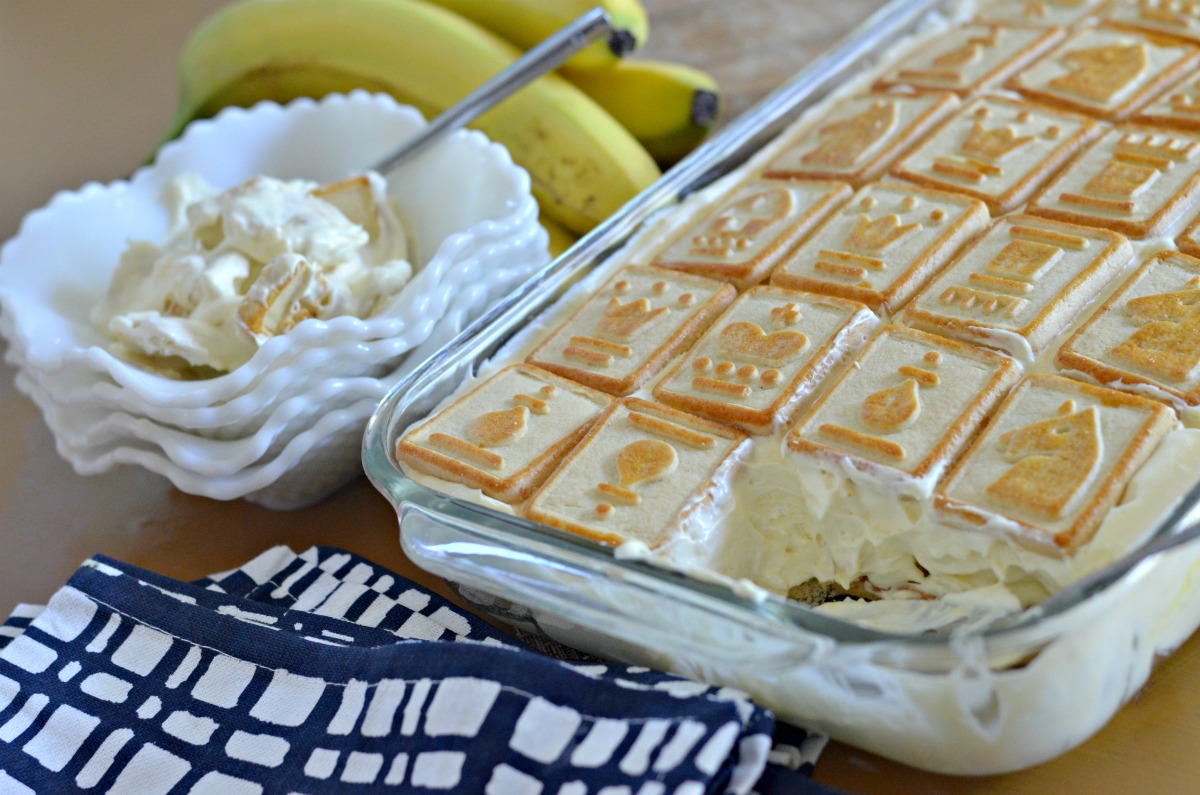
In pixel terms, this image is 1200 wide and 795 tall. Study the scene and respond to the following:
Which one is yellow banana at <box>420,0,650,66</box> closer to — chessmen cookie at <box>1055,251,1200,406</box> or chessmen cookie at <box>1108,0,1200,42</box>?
chessmen cookie at <box>1108,0,1200,42</box>

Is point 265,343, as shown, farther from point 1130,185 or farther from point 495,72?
point 1130,185

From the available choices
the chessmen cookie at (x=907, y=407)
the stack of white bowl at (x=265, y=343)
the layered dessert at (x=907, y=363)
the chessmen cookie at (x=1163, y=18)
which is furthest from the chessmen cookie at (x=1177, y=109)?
the stack of white bowl at (x=265, y=343)

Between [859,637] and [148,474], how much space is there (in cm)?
81

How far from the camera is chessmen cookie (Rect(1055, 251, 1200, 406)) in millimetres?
835

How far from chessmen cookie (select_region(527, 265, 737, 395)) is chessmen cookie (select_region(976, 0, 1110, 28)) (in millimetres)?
592

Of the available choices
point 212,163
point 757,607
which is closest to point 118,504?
point 212,163

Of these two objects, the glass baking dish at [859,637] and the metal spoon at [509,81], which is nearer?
the glass baking dish at [859,637]

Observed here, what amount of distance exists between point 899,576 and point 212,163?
0.92m

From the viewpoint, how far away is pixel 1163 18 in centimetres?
127

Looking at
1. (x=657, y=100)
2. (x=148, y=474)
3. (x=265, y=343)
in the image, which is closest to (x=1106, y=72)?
(x=657, y=100)

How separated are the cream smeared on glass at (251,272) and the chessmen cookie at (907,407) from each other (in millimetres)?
457

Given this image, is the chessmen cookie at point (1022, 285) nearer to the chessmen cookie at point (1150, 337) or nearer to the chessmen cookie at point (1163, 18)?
the chessmen cookie at point (1150, 337)

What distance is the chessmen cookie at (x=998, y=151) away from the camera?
1079mm

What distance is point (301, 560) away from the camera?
102 centimetres
